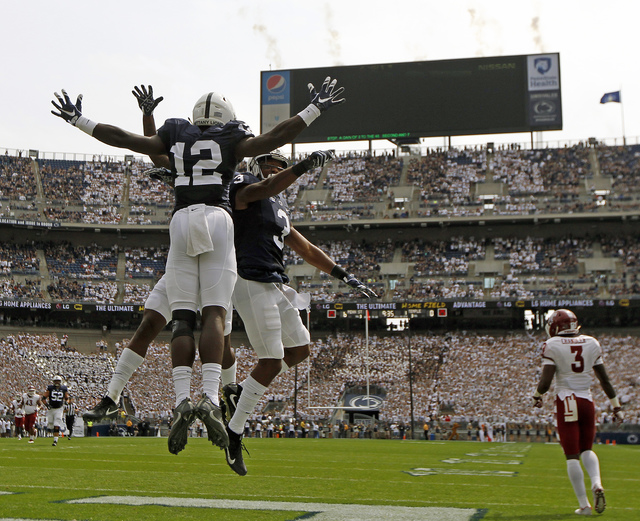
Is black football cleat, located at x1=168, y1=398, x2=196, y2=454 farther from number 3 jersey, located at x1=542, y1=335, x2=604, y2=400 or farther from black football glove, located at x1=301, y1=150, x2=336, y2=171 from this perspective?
number 3 jersey, located at x1=542, y1=335, x2=604, y2=400

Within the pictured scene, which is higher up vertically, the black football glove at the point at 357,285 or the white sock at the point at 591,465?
the black football glove at the point at 357,285

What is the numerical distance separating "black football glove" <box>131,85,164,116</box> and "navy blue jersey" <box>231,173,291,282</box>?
0.88m

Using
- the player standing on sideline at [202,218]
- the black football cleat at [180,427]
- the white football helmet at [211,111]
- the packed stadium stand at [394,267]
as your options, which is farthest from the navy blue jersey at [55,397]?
the packed stadium stand at [394,267]

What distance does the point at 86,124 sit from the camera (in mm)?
5781

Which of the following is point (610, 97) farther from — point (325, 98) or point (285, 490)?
point (325, 98)

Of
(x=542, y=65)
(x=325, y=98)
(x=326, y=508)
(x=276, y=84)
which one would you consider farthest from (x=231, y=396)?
(x=542, y=65)

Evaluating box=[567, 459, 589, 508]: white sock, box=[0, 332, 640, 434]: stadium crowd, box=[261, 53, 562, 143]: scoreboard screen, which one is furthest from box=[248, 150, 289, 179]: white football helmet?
box=[261, 53, 562, 143]: scoreboard screen

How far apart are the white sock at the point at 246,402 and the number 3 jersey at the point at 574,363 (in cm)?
358

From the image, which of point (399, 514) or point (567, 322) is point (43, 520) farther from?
point (567, 322)

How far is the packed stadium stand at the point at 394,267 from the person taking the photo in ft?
133

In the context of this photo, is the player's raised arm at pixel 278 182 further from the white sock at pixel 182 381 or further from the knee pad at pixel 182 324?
the white sock at pixel 182 381

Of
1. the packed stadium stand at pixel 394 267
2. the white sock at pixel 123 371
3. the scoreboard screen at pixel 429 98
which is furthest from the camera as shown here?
the scoreboard screen at pixel 429 98

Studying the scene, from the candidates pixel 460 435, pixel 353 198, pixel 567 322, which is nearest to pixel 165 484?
pixel 567 322

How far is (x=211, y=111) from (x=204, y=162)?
480mm
